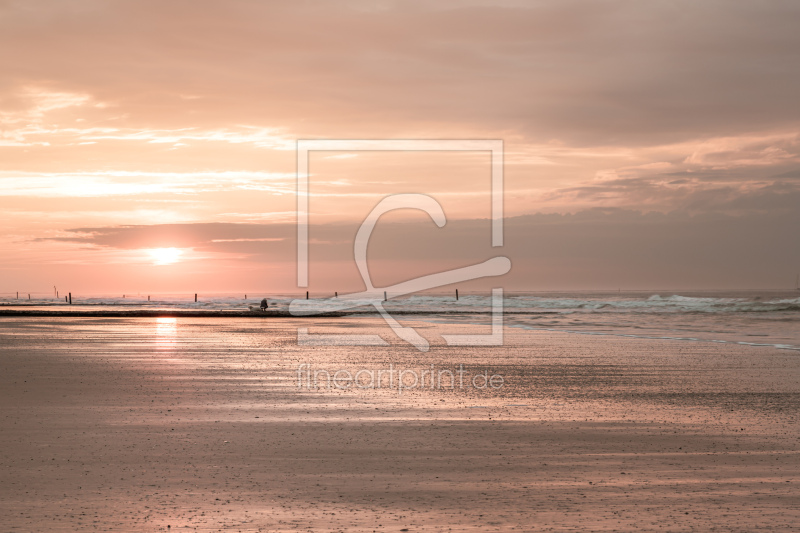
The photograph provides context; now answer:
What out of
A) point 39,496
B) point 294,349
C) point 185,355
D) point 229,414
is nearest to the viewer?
point 39,496

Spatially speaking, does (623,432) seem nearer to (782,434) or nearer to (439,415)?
(782,434)

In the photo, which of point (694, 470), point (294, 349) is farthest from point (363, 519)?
point (294, 349)

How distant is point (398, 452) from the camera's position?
7676mm

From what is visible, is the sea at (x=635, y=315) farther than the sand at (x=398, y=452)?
Yes

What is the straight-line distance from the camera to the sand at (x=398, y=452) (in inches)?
216

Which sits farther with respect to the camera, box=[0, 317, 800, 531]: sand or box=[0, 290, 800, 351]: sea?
box=[0, 290, 800, 351]: sea

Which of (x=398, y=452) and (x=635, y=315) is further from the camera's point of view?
(x=635, y=315)

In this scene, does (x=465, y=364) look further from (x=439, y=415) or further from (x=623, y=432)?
(x=623, y=432)

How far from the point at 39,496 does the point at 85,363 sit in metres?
12.1

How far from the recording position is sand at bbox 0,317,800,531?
548 centimetres

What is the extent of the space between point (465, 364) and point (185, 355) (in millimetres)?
7518

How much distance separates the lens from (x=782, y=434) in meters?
8.73

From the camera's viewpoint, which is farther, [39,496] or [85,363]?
[85,363]

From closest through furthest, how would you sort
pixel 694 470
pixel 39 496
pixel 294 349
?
pixel 39 496 → pixel 694 470 → pixel 294 349
